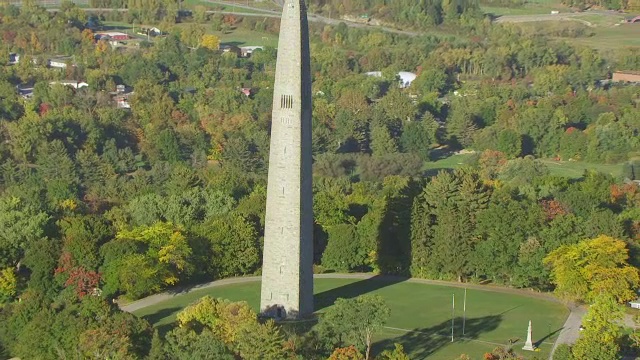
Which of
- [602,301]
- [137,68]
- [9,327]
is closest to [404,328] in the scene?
[602,301]

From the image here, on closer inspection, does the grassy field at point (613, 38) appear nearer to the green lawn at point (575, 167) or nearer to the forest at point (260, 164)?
the forest at point (260, 164)

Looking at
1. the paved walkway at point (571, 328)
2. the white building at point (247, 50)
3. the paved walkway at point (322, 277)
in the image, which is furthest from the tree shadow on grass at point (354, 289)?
the white building at point (247, 50)

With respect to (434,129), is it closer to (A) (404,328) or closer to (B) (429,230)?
(B) (429,230)

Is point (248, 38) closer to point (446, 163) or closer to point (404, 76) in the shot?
point (404, 76)

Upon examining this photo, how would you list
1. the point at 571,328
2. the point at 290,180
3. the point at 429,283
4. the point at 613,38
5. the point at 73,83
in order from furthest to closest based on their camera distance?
the point at 613,38 < the point at 73,83 < the point at 429,283 < the point at 571,328 < the point at 290,180

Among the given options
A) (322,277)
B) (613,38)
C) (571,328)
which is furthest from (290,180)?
(613,38)

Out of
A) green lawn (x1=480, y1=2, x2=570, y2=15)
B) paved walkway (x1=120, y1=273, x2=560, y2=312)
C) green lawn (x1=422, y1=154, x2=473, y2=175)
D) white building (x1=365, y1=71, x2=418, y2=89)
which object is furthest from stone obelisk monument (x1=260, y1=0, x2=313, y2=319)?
green lawn (x1=480, y1=2, x2=570, y2=15)
